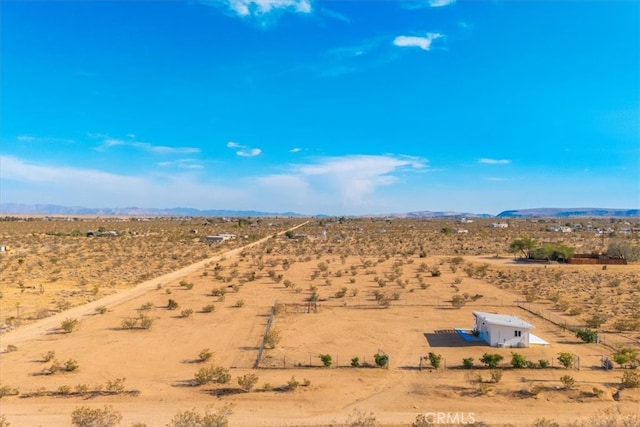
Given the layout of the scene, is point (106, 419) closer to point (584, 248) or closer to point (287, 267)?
point (287, 267)

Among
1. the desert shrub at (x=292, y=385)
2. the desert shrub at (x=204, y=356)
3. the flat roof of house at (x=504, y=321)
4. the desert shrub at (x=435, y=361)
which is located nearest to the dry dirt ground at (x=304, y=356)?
the desert shrub at (x=292, y=385)

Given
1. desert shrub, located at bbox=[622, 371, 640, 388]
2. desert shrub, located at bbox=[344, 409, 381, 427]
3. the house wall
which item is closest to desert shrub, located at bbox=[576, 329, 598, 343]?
the house wall

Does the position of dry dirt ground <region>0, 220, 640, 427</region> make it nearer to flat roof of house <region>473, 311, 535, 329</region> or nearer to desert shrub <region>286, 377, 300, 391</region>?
desert shrub <region>286, 377, 300, 391</region>

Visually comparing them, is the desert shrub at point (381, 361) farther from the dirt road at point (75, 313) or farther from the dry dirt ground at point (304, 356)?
the dirt road at point (75, 313)

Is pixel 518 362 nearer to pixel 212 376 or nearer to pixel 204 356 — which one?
pixel 212 376

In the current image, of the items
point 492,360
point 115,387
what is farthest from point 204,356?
point 492,360
